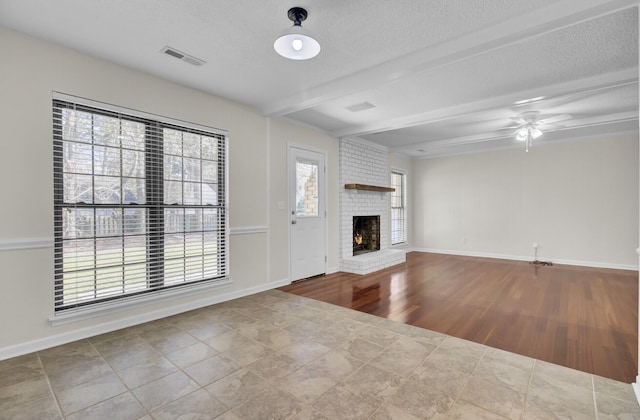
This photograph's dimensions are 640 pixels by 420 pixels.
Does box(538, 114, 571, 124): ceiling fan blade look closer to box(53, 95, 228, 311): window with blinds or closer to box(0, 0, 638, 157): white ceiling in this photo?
box(0, 0, 638, 157): white ceiling

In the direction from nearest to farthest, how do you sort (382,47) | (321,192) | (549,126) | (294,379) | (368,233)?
(294,379), (382,47), (549,126), (321,192), (368,233)

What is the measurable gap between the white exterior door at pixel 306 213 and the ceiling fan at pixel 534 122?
3153mm

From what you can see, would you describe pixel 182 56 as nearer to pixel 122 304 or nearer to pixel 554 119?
pixel 122 304

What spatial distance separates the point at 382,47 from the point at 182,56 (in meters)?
1.83

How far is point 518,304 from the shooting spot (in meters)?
3.64

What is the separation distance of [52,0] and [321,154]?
12.1ft

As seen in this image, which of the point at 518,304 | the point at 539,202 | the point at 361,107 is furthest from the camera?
the point at 539,202

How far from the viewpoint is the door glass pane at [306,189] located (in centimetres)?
485

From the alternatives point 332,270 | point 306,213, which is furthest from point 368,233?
point 306,213

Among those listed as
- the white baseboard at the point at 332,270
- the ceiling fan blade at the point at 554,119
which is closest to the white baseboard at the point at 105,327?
the white baseboard at the point at 332,270

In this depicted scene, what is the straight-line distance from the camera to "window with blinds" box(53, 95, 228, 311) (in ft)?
8.76

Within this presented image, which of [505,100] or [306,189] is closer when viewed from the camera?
Result: [505,100]

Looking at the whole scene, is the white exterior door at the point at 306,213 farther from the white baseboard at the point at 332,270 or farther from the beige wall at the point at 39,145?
the beige wall at the point at 39,145

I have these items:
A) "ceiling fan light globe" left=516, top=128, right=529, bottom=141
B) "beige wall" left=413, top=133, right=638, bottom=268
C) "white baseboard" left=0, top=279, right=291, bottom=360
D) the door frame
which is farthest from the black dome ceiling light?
"beige wall" left=413, top=133, right=638, bottom=268
